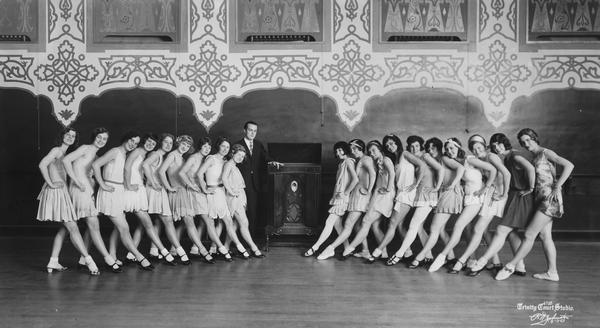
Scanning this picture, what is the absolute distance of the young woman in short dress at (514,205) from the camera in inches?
181

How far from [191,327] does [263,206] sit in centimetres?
342

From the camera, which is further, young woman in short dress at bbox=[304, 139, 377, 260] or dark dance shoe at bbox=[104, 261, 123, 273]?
young woman in short dress at bbox=[304, 139, 377, 260]

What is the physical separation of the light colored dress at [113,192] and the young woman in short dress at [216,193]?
823 millimetres

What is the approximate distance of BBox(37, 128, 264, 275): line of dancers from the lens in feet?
15.4

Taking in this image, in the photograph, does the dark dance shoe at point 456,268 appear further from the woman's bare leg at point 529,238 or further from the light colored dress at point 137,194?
the light colored dress at point 137,194

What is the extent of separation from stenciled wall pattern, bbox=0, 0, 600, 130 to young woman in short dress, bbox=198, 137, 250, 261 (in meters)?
1.56

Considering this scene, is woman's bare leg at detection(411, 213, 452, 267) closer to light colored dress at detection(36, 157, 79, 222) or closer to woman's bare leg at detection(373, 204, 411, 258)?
woman's bare leg at detection(373, 204, 411, 258)

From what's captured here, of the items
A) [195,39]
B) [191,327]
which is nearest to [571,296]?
[191,327]

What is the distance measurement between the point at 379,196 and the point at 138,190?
2666 millimetres

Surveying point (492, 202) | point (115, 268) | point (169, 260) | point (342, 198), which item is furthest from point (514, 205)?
point (115, 268)

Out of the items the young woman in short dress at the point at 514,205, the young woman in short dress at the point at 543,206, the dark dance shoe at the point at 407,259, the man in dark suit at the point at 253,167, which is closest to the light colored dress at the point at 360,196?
the dark dance shoe at the point at 407,259

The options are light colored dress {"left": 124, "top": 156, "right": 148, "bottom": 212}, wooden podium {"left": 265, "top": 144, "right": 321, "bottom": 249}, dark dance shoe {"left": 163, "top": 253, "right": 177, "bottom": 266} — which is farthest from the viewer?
wooden podium {"left": 265, "top": 144, "right": 321, "bottom": 249}
